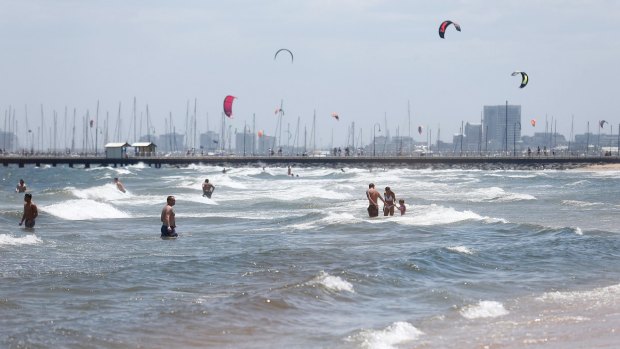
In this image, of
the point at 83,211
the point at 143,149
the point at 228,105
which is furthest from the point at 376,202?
the point at 143,149

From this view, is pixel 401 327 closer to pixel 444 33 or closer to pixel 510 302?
pixel 510 302

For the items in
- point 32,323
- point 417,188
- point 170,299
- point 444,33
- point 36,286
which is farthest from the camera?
point 417,188

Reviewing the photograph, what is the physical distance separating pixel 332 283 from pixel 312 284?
0.32 m

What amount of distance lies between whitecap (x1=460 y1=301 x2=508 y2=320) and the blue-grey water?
0.09 ft

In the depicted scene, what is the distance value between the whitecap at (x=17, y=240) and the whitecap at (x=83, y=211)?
23.4 ft

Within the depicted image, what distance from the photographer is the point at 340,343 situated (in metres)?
10.3

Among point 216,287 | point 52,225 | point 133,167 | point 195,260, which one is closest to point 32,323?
point 216,287

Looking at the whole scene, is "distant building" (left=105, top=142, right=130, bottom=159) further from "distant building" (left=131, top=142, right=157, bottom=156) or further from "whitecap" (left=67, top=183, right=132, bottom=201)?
"whitecap" (left=67, top=183, right=132, bottom=201)

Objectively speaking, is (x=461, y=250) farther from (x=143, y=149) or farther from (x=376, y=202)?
(x=143, y=149)

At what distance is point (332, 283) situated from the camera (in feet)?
45.1

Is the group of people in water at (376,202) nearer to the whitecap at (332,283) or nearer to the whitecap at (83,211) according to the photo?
the whitecap at (83,211)

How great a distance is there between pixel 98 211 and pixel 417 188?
980 inches

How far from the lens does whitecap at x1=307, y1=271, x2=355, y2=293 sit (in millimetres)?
13546

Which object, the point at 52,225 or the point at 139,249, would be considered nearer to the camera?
the point at 139,249
